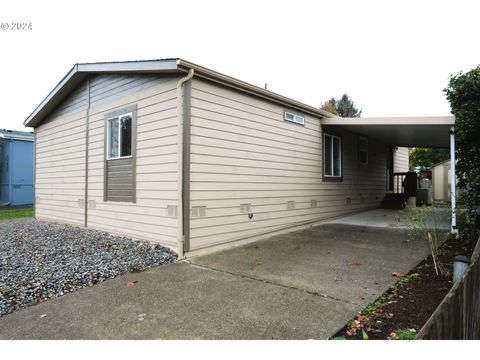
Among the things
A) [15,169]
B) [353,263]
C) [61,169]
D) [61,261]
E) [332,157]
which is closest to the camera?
[353,263]

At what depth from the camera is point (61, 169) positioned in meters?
9.10

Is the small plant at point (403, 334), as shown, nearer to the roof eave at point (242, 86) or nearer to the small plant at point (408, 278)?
the small plant at point (408, 278)

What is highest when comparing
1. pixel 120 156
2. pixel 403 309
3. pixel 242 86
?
pixel 242 86

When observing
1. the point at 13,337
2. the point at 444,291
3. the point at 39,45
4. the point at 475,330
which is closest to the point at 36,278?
the point at 13,337

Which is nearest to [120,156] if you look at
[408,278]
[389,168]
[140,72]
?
[140,72]

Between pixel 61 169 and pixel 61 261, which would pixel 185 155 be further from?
pixel 61 169

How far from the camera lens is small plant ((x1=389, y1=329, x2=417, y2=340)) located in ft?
8.09

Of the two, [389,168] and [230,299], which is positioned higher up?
[389,168]

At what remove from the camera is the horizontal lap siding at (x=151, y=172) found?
17.9ft

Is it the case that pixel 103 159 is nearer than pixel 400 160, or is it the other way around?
pixel 103 159

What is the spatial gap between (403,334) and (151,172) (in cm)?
481

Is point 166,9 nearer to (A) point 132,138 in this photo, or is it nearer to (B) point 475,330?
(A) point 132,138

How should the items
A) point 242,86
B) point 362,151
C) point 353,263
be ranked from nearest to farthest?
point 353,263, point 242,86, point 362,151

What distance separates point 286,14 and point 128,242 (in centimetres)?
500
